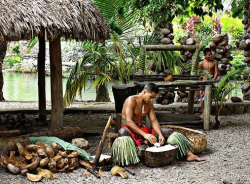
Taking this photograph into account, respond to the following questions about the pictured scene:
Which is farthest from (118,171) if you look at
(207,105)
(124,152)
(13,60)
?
(13,60)

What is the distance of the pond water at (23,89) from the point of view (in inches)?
599

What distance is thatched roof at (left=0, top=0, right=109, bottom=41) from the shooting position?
535 centimetres

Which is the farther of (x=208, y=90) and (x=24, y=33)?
(x=208, y=90)

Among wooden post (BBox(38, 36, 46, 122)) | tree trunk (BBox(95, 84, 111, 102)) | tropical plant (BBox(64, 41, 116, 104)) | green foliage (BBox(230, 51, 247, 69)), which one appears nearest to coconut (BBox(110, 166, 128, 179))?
wooden post (BBox(38, 36, 46, 122))

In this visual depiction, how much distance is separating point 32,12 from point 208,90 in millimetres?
3097

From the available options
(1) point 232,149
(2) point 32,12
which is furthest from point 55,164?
(1) point 232,149

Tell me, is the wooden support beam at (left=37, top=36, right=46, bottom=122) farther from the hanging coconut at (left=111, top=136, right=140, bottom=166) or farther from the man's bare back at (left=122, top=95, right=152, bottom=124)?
the hanging coconut at (left=111, top=136, right=140, bottom=166)

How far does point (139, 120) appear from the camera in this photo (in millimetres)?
5336

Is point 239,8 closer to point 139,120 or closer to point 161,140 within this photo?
point 139,120

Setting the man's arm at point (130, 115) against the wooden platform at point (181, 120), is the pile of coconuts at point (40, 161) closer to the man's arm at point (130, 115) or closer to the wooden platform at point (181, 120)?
the man's arm at point (130, 115)

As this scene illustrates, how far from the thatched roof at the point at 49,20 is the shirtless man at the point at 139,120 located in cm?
138

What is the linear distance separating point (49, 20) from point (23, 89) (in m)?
12.5

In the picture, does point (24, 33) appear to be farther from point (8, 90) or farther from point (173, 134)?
point (8, 90)

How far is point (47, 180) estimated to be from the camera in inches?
173
